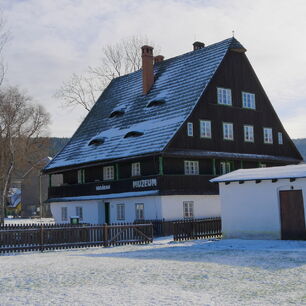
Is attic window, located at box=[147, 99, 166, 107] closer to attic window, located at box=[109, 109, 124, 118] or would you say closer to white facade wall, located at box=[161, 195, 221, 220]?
attic window, located at box=[109, 109, 124, 118]

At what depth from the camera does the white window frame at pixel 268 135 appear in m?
40.0

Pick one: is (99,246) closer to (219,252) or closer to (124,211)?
(219,252)

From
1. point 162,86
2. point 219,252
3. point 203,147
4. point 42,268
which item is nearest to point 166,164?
point 203,147

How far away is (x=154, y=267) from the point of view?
50.3 ft

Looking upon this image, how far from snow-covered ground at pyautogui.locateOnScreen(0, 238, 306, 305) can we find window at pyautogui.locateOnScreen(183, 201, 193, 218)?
13627 mm

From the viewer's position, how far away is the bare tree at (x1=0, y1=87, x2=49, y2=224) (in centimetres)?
5300

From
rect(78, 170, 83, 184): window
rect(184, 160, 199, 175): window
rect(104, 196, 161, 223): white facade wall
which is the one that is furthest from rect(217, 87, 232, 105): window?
rect(78, 170, 83, 184): window

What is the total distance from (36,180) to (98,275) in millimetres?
76376

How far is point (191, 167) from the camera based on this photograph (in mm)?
35281

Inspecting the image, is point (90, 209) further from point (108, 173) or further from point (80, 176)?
point (80, 176)

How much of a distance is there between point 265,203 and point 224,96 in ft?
48.3

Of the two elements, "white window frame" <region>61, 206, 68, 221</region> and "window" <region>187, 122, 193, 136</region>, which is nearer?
"window" <region>187, 122, 193, 136</region>

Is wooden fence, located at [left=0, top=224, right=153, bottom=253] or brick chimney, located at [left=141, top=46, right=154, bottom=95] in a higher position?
brick chimney, located at [left=141, top=46, right=154, bottom=95]

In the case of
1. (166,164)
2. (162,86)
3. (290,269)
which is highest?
(162,86)
